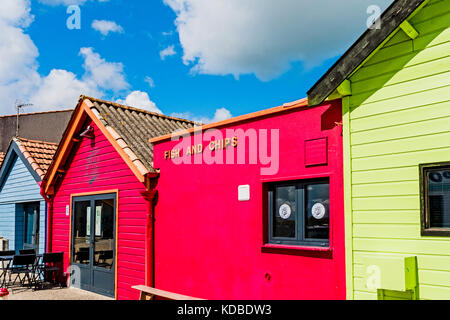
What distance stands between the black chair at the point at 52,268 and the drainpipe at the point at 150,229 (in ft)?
13.9

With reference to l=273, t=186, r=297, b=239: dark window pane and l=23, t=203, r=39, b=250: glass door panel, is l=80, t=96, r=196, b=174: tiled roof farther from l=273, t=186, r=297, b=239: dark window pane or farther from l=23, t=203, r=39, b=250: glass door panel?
l=23, t=203, r=39, b=250: glass door panel

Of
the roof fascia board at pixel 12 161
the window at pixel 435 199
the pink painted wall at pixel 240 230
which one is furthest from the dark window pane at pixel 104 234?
the window at pixel 435 199

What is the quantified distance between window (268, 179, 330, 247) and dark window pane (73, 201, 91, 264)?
251 inches

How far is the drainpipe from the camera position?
910cm

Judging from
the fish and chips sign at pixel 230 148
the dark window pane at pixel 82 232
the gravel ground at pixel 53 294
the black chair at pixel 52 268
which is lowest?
the gravel ground at pixel 53 294

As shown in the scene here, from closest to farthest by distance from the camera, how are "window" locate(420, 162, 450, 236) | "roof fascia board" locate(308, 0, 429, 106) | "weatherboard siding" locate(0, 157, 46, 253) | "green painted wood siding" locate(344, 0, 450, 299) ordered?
"window" locate(420, 162, 450, 236) < "green painted wood siding" locate(344, 0, 450, 299) < "roof fascia board" locate(308, 0, 429, 106) < "weatherboard siding" locate(0, 157, 46, 253)

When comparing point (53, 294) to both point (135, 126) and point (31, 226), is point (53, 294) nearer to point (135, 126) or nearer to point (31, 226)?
point (31, 226)

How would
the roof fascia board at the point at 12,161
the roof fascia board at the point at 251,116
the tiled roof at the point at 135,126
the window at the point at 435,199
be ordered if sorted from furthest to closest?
the roof fascia board at the point at 12,161, the tiled roof at the point at 135,126, the roof fascia board at the point at 251,116, the window at the point at 435,199

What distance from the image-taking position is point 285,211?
6797mm

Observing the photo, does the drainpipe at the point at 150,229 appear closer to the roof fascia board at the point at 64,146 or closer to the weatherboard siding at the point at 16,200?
the roof fascia board at the point at 64,146

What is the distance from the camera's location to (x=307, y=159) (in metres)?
6.42

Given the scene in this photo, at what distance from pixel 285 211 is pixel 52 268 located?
805 cm

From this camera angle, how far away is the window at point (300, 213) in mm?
6262

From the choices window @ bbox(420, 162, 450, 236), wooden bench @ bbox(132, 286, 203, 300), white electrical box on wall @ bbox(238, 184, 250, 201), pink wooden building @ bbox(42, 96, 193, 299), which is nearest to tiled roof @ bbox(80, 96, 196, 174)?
pink wooden building @ bbox(42, 96, 193, 299)
